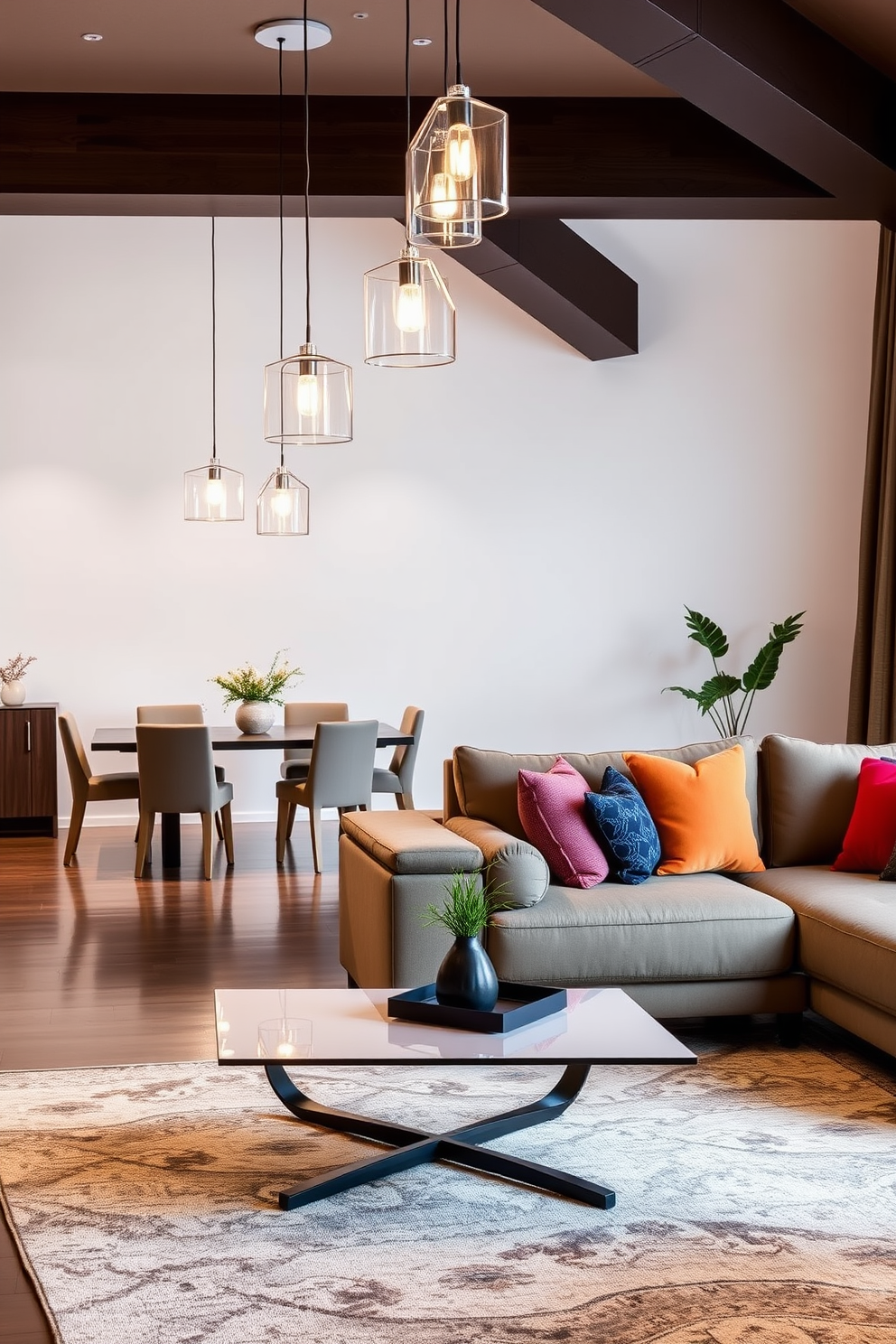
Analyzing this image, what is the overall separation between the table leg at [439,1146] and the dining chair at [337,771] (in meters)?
3.49

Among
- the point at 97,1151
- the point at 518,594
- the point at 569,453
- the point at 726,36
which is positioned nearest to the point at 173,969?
the point at 97,1151

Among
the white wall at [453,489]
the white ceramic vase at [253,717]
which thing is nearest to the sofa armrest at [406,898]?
the white ceramic vase at [253,717]

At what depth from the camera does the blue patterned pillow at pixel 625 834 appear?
454cm

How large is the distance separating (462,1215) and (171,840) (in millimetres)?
4720

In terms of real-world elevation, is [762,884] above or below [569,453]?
below

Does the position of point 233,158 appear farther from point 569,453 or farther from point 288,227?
point 569,453

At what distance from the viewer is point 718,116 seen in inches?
201

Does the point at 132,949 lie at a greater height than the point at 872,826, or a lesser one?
lesser

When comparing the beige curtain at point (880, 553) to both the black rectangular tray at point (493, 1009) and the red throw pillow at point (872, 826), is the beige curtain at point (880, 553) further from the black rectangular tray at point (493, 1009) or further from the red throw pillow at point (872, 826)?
the black rectangular tray at point (493, 1009)

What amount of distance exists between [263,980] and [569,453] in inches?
205

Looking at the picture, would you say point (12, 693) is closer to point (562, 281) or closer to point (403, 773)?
point (403, 773)

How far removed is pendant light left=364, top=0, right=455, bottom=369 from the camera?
3045mm

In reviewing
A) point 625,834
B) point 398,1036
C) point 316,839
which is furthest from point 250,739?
point 398,1036

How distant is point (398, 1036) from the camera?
3127 mm
